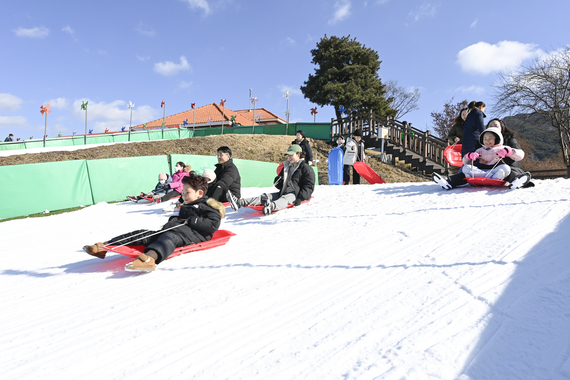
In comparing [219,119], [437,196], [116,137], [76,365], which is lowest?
[76,365]

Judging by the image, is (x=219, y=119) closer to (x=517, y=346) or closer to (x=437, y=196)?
(x=437, y=196)

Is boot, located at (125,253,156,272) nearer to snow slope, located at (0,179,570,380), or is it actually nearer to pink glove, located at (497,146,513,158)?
snow slope, located at (0,179,570,380)

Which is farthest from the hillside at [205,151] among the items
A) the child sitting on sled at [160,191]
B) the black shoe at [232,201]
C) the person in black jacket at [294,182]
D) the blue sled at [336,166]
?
the black shoe at [232,201]

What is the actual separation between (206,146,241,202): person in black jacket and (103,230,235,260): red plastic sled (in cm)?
187

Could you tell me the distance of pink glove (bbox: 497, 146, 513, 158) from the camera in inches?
191

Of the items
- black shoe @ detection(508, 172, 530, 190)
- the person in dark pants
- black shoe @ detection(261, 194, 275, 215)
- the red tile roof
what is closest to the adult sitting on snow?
black shoe @ detection(261, 194, 275, 215)

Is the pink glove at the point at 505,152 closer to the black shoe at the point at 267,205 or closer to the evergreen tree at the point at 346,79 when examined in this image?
the black shoe at the point at 267,205

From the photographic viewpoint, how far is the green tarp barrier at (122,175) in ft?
29.9

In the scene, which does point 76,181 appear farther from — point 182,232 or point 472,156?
point 472,156

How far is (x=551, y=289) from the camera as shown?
1944mm

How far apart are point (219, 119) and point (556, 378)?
34.4m

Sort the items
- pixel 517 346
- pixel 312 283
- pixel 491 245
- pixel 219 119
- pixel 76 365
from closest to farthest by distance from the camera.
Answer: pixel 517 346
pixel 76 365
pixel 312 283
pixel 491 245
pixel 219 119

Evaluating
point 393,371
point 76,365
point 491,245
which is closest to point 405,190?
point 491,245

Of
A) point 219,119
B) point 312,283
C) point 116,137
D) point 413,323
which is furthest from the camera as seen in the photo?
point 219,119
